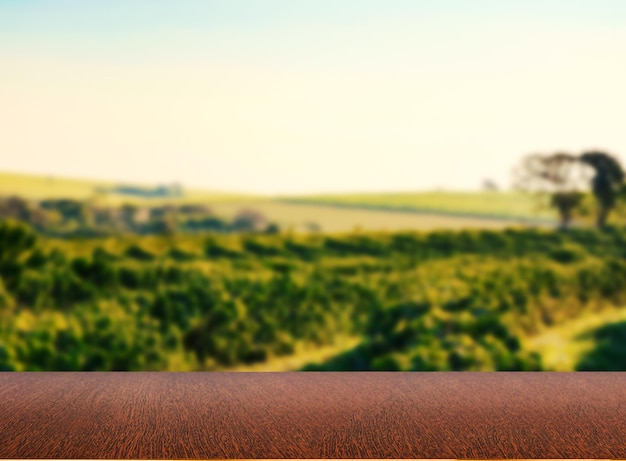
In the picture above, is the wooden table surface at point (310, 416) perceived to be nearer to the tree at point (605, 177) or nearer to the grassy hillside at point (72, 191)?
the grassy hillside at point (72, 191)

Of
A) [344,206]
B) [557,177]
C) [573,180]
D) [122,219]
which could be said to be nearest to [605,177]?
[573,180]

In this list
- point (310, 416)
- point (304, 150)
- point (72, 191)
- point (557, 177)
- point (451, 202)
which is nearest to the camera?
point (310, 416)

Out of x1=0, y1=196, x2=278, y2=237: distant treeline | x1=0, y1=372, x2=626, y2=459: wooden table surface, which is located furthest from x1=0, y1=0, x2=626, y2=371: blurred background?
x1=0, y1=372, x2=626, y2=459: wooden table surface

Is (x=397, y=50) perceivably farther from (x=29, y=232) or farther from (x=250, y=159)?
(x=29, y=232)

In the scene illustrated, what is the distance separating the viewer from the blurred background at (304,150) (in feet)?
18.2

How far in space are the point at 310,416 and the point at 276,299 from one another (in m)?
3.12

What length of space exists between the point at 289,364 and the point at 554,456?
3.48 metres

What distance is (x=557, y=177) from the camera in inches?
237

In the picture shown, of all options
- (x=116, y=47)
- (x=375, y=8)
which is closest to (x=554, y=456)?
(x=375, y=8)

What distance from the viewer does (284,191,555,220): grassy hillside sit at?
5902 millimetres

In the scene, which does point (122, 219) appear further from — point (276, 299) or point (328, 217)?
point (328, 217)

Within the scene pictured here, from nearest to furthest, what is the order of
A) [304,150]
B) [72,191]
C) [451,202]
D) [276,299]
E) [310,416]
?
[310,416]
[276,299]
[72,191]
[304,150]
[451,202]

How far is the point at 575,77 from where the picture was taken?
18.9ft

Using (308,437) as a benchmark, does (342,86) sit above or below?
above
